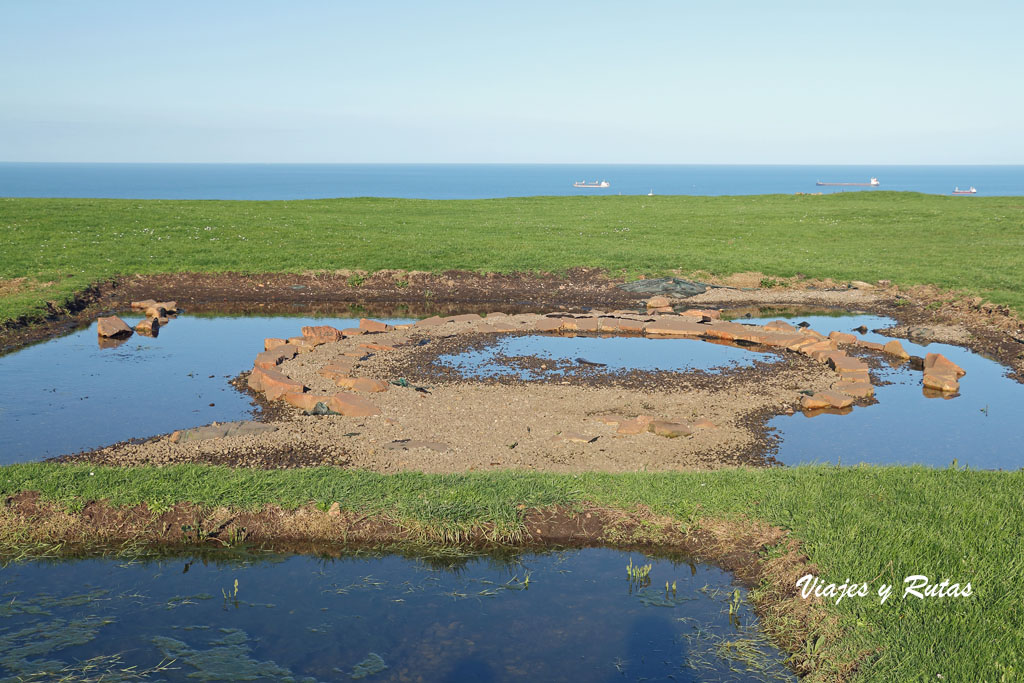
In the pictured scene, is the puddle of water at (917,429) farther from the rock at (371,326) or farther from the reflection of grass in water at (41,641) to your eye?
the rock at (371,326)

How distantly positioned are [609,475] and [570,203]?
5186 centimetres

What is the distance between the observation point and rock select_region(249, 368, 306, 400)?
655 inches

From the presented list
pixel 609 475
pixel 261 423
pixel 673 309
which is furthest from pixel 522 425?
pixel 673 309

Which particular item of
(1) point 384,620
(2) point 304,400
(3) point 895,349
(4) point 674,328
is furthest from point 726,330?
(1) point 384,620

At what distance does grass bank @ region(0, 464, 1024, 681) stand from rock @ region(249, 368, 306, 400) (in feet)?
15.1

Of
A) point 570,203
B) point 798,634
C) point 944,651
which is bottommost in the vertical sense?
point 798,634

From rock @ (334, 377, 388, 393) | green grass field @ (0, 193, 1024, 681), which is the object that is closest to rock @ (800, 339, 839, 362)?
green grass field @ (0, 193, 1024, 681)

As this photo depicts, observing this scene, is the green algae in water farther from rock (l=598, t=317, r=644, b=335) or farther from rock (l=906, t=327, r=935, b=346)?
rock (l=906, t=327, r=935, b=346)

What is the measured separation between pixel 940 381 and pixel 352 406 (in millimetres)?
13224

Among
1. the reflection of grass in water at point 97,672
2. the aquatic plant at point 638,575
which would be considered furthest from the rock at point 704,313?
the reflection of grass in water at point 97,672

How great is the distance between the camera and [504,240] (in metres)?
39.6

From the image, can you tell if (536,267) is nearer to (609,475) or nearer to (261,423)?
(261,423)

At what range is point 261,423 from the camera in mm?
14828

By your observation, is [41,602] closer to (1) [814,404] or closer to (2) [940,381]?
(1) [814,404]
